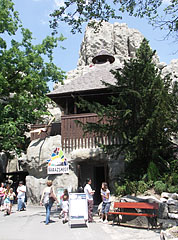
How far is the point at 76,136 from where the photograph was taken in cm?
1343

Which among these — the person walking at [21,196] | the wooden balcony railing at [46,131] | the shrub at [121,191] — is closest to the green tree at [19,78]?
the wooden balcony railing at [46,131]

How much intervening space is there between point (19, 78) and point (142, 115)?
10.2 m

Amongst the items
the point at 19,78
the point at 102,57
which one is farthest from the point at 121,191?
the point at 102,57

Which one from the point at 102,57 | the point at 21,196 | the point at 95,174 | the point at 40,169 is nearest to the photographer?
the point at 21,196

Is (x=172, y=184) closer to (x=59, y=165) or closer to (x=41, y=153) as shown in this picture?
(x=59, y=165)

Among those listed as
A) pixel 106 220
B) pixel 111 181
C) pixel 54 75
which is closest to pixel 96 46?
pixel 54 75

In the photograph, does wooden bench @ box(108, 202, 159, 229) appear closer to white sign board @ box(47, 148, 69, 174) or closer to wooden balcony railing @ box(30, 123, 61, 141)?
white sign board @ box(47, 148, 69, 174)

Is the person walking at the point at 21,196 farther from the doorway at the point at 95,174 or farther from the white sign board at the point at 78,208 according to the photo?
the doorway at the point at 95,174

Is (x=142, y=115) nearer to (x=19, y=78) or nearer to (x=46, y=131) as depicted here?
(x=46, y=131)

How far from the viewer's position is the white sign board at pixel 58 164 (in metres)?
13.3

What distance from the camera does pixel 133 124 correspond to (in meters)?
11.1

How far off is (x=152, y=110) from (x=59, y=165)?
6.30m

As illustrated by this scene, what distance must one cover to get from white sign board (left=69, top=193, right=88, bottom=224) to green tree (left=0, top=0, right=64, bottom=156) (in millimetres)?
7850

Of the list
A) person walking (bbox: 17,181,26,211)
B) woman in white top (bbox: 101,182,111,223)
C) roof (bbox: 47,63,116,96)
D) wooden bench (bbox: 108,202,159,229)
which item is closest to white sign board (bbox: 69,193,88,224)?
woman in white top (bbox: 101,182,111,223)
